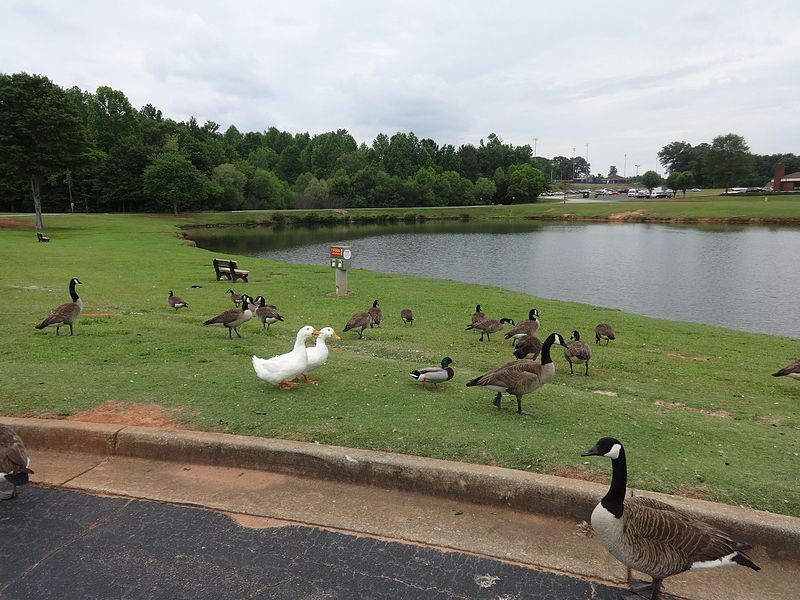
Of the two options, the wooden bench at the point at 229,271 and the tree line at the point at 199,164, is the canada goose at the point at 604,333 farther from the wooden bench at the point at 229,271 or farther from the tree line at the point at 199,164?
the tree line at the point at 199,164

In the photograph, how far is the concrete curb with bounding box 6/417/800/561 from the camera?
191 inches

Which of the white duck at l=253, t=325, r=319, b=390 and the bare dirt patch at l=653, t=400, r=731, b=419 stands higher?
the white duck at l=253, t=325, r=319, b=390

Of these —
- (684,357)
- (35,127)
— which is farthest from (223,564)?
(35,127)

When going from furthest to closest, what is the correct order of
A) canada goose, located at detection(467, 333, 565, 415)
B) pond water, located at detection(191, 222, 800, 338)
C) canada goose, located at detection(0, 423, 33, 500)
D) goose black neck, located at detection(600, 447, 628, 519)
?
pond water, located at detection(191, 222, 800, 338) → canada goose, located at detection(467, 333, 565, 415) → canada goose, located at detection(0, 423, 33, 500) → goose black neck, located at detection(600, 447, 628, 519)

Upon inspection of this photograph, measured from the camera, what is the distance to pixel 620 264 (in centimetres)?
4112

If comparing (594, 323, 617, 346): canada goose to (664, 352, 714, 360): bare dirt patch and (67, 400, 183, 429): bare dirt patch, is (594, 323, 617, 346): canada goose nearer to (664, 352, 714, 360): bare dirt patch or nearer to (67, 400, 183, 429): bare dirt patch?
(664, 352, 714, 360): bare dirt patch

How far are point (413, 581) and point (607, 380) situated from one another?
8.84m

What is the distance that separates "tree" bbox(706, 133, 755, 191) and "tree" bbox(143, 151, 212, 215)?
12790 centimetres

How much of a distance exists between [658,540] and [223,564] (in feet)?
11.7

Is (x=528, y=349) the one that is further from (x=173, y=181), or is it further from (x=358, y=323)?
(x=173, y=181)

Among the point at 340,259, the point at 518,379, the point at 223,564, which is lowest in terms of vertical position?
the point at 223,564

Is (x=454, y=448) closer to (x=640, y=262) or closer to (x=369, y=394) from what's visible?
(x=369, y=394)

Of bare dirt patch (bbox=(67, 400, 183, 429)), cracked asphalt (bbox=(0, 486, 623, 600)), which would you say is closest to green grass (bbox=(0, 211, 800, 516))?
bare dirt patch (bbox=(67, 400, 183, 429))

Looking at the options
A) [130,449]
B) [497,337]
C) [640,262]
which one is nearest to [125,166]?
[640,262]
